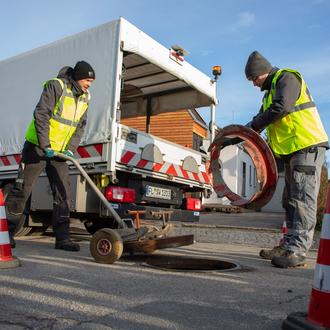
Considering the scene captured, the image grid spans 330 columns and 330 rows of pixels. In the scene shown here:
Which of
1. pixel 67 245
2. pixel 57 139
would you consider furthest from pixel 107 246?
pixel 57 139

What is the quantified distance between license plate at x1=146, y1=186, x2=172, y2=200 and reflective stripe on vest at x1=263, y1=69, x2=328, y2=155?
2498 millimetres

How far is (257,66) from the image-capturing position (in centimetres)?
478

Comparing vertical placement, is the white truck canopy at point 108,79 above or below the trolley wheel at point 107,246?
above

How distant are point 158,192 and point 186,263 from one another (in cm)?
205

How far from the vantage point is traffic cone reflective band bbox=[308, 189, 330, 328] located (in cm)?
212

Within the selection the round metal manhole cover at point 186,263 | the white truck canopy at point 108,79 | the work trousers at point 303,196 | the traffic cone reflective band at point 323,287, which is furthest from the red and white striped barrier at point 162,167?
the traffic cone reflective band at point 323,287

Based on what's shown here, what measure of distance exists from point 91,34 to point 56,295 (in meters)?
4.30

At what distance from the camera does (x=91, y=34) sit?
6328 mm

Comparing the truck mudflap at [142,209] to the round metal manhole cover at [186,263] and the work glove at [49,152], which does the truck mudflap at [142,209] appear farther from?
the work glove at [49,152]

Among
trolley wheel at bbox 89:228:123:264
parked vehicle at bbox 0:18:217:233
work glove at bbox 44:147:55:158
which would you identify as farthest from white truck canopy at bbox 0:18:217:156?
trolley wheel at bbox 89:228:123:264

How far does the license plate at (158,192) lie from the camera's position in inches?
263

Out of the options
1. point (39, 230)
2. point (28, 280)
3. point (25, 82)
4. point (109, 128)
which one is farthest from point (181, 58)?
point (28, 280)

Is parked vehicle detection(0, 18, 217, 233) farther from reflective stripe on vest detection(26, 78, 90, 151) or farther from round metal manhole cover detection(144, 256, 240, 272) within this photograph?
round metal manhole cover detection(144, 256, 240, 272)

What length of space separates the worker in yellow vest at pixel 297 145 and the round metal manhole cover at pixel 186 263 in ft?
2.01
